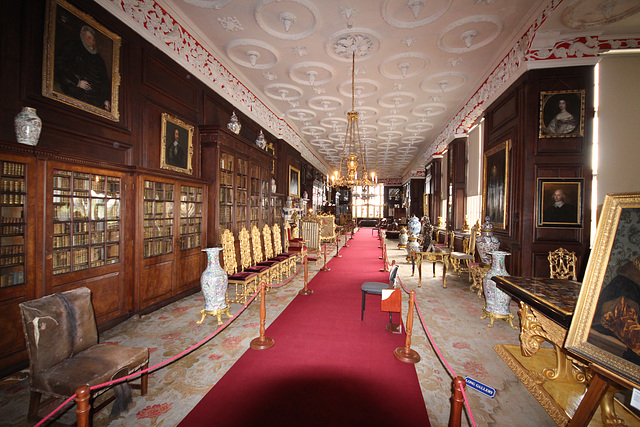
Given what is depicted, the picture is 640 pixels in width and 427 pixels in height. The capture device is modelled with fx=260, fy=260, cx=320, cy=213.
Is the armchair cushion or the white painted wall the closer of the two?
the armchair cushion

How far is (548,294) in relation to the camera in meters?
2.35

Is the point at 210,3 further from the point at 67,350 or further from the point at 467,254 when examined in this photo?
the point at 467,254

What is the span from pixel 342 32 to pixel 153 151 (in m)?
3.97

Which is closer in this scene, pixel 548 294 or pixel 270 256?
pixel 548 294

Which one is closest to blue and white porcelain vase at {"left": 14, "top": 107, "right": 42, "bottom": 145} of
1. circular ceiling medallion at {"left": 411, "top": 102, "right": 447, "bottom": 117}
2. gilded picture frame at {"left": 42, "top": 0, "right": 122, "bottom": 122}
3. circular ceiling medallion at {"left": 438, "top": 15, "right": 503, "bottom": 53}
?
gilded picture frame at {"left": 42, "top": 0, "right": 122, "bottom": 122}

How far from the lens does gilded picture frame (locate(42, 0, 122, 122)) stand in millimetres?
2832

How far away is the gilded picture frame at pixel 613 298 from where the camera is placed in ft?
4.53

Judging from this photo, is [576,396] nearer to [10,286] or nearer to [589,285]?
[589,285]

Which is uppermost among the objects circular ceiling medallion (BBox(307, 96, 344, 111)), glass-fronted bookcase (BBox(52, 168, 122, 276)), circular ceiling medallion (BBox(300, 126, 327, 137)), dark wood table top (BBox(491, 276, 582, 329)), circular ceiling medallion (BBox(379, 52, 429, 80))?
circular ceiling medallion (BBox(300, 126, 327, 137))

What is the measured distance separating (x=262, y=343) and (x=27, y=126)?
3.30m

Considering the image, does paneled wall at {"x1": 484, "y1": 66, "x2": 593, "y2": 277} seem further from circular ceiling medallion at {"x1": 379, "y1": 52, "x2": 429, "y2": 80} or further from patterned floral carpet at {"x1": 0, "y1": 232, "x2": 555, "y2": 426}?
circular ceiling medallion at {"x1": 379, "y1": 52, "x2": 429, "y2": 80}

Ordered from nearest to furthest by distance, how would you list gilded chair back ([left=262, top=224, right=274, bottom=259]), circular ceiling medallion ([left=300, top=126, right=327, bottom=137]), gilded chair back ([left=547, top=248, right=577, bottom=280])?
gilded chair back ([left=547, top=248, right=577, bottom=280])
gilded chair back ([left=262, top=224, right=274, bottom=259])
circular ceiling medallion ([left=300, top=126, right=327, bottom=137])

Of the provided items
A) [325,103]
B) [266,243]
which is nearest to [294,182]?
[325,103]

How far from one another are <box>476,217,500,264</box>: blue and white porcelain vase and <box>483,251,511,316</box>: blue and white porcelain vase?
1.12 meters
